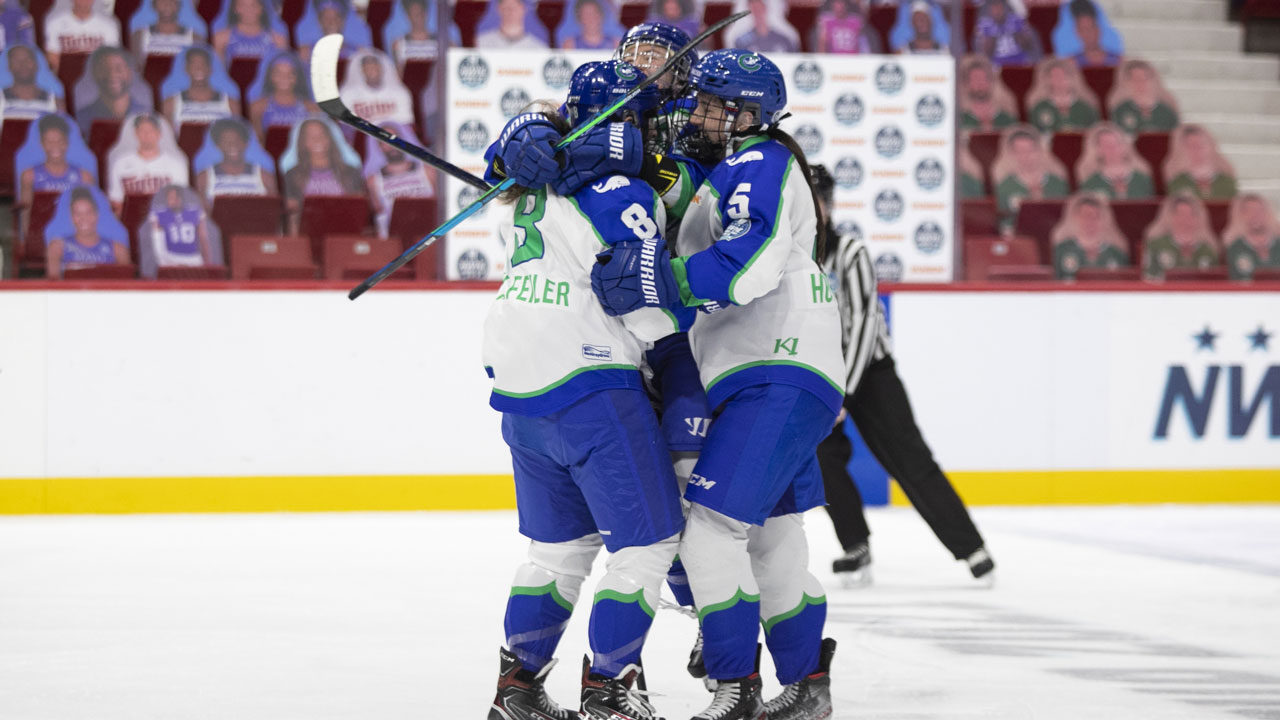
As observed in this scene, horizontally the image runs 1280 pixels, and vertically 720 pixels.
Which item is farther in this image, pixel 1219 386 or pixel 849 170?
pixel 849 170

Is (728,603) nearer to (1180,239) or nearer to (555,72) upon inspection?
(555,72)

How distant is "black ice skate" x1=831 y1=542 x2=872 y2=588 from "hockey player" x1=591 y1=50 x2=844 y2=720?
5.79 feet

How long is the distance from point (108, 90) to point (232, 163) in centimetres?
97

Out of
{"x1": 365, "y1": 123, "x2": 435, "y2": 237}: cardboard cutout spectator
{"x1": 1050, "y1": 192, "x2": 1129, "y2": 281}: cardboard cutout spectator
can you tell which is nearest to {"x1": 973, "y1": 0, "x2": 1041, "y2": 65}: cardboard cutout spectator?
{"x1": 1050, "y1": 192, "x2": 1129, "y2": 281}: cardboard cutout spectator

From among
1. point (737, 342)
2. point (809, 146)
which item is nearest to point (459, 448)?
point (809, 146)

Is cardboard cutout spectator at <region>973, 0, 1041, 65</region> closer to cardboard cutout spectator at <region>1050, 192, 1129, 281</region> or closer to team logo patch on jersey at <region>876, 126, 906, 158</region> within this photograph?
cardboard cutout spectator at <region>1050, 192, 1129, 281</region>

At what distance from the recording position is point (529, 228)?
2.62m

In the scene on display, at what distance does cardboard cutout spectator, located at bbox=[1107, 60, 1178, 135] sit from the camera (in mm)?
8906

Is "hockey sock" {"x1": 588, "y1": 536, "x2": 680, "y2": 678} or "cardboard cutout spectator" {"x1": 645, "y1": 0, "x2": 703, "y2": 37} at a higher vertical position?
"cardboard cutout spectator" {"x1": 645, "y1": 0, "x2": 703, "y2": 37}

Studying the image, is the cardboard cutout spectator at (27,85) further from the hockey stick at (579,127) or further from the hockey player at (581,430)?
the hockey player at (581,430)

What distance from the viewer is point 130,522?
6086mm

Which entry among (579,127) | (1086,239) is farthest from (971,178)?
(579,127)

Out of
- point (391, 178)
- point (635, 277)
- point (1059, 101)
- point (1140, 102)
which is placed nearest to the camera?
point (635, 277)

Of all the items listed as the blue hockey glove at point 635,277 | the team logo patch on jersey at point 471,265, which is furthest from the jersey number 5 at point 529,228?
the team logo patch on jersey at point 471,265
